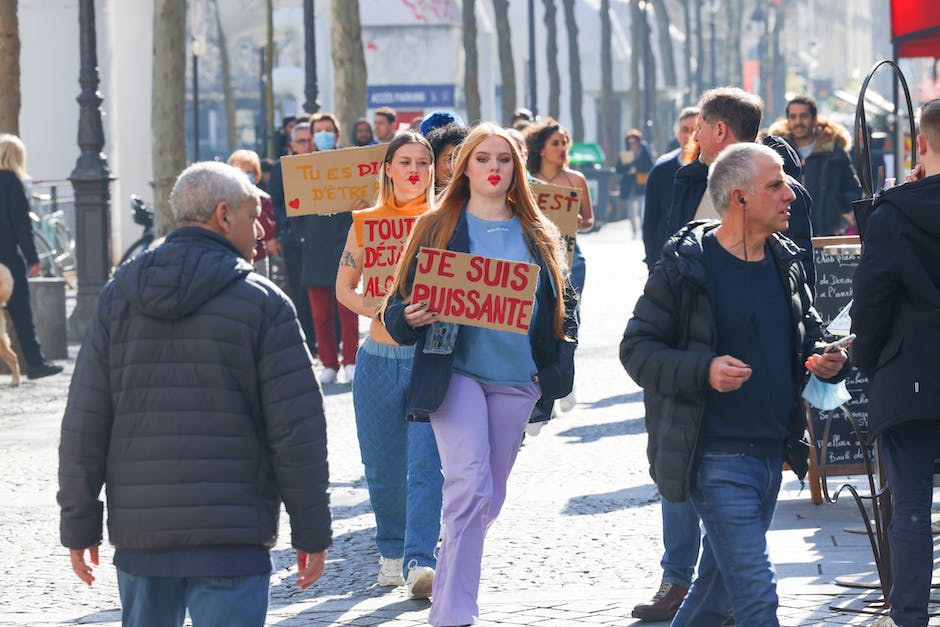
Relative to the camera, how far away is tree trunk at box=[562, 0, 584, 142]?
55.9 metres

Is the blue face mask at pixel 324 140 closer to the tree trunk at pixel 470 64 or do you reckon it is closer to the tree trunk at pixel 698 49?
the tree trunk at pixel 470 64

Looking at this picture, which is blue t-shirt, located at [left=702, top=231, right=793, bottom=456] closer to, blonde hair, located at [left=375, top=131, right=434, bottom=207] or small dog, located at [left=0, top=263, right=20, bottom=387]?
blonde hair, located at [left=375, top=131, right=434, bottom=207]

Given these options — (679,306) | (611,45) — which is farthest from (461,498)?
(611,45)

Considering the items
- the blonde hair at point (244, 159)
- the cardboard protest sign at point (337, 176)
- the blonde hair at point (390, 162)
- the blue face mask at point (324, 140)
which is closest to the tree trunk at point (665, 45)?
the blue face mask at point (324, 140)

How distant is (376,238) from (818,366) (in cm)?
261

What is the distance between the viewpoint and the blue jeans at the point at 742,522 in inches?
212

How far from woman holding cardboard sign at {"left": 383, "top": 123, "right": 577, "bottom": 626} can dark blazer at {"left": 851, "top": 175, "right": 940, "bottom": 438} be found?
1.10 meters

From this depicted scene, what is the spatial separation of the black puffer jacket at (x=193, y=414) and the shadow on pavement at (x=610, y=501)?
4.41 metres

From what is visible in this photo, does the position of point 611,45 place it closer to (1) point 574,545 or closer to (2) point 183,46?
(2) point 183,46

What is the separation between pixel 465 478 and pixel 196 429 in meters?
1.80

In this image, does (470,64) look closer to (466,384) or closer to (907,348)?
(466,384)

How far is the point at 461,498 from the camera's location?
21.1ft

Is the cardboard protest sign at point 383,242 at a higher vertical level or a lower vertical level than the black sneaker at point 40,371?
higher

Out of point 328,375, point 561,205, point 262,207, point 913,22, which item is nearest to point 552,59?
point 913,22
